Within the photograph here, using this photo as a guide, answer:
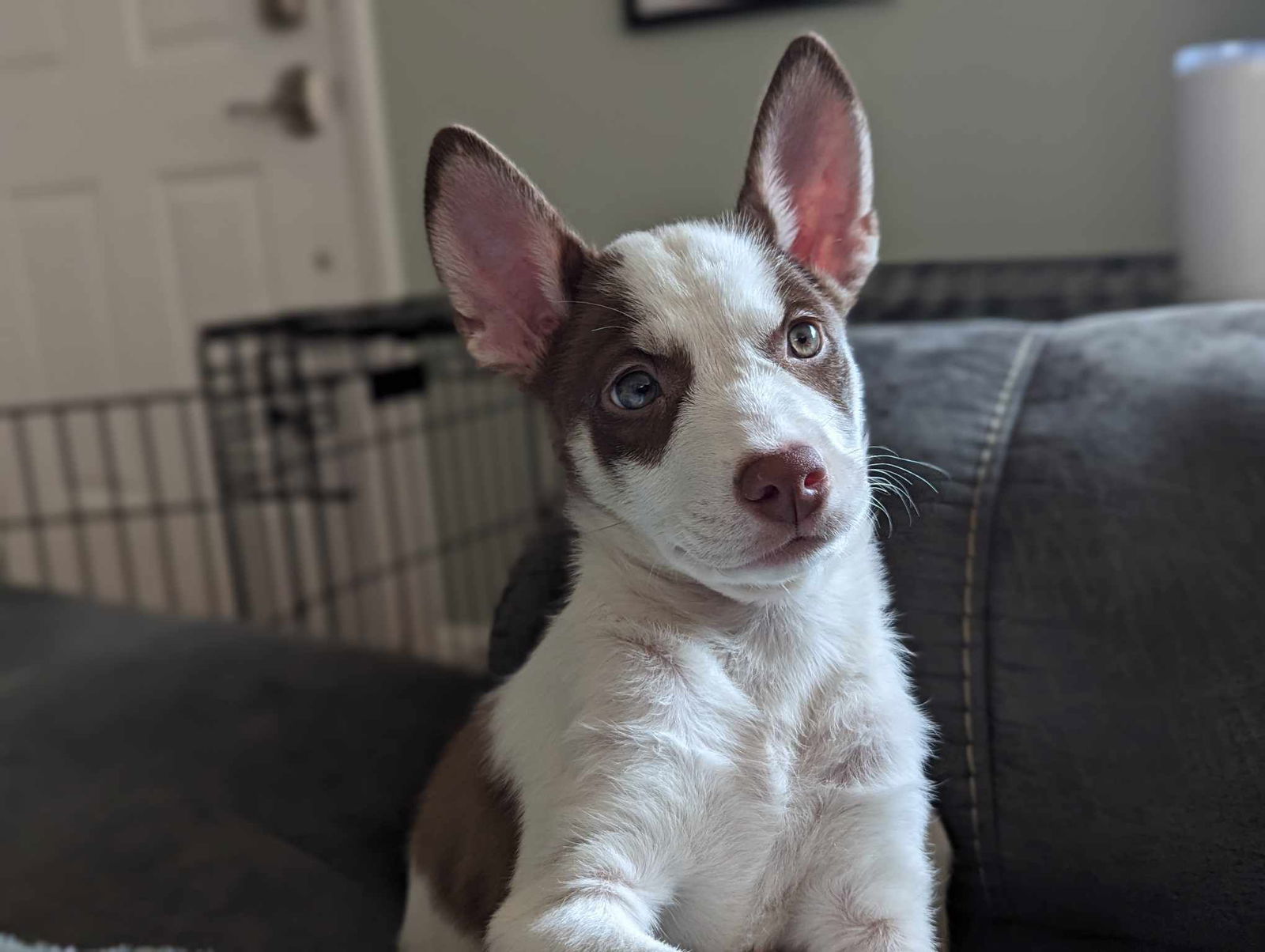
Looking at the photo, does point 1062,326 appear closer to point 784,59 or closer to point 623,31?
point 784,59

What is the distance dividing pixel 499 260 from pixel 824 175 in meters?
0.33

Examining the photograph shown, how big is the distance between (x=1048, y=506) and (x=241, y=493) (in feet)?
8.03

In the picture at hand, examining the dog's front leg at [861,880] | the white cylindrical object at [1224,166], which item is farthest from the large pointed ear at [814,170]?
the white cylindrical object at [1224,166]

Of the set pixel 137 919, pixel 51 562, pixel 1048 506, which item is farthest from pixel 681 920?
pixel 51 562

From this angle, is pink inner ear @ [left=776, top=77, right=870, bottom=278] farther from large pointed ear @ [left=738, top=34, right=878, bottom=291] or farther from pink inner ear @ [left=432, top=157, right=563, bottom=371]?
pink inner ear @ [left=432, top=157, right=563, bottom=371]

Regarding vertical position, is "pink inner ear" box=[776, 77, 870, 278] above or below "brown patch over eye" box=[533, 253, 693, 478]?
above

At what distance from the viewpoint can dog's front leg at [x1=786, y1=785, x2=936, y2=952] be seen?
0.89 metres

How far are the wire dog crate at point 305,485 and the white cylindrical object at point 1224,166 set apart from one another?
150 centimetres

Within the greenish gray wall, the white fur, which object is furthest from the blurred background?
the white fur

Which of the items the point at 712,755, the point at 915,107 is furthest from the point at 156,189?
the point at 712,755

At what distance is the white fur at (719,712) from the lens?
846 mm

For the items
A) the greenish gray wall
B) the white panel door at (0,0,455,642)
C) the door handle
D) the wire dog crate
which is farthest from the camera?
the white panel door at (0,0,455,642)

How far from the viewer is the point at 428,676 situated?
199 centimetres

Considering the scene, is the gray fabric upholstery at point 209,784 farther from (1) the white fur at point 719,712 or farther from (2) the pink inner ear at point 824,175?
(2) the pink inner ear at point 824,175
